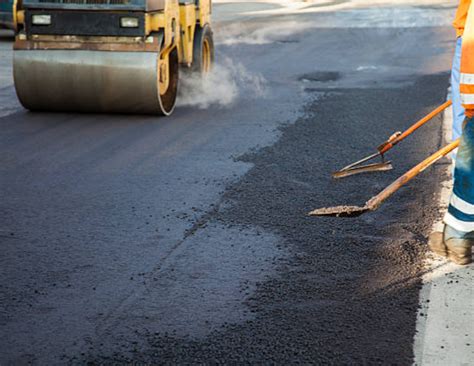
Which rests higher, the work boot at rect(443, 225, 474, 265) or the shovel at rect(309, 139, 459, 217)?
the shovel at rect(309, 139, 459, 217)

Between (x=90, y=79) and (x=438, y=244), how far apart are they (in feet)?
16.2

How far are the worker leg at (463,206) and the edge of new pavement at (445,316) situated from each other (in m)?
0.09

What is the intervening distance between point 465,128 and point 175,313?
6.61 feet

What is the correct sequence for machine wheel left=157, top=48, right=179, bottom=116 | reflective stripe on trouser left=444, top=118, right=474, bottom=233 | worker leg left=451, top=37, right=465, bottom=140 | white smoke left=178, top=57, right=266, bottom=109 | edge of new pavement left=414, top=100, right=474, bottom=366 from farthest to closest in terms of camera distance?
white smoke left=178, top=57, right=266, bottom=109 < machine wheel left=157, top=48, right=179, bottom=116 < worker leg left=451, top=37, right=465, bottom=140 < reflective stripe on trouser left=444, top=118, right=474, bottom=233 < edge of new pavement left=414, top=100, right=474, bottom=366

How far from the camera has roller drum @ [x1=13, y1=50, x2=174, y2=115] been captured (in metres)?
8.86

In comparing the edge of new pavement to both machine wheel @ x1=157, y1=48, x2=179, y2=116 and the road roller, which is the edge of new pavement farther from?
machine wheel @ x1=157, y1=48, x2=179, y2=116

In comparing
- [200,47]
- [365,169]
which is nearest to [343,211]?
[365,169]

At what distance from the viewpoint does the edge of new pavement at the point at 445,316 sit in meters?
3.77

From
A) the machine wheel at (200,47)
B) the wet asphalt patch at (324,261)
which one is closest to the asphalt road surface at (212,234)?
the wet asphalt patch at (324,261)

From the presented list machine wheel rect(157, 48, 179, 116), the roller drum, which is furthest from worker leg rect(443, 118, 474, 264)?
machine wheel rect(157, 48, 179, 116)

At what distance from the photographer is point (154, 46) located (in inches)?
351

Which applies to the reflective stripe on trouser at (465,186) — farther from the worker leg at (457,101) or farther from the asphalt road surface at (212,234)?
the worker leg at (457,101)

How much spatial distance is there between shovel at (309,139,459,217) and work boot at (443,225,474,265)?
44 centimetres

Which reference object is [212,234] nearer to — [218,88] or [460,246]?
[460,246]
